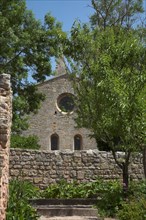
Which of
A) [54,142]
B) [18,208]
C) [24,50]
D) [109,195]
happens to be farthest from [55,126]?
[18,208]

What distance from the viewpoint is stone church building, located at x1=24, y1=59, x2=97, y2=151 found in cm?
3319

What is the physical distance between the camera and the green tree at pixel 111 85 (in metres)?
9.71

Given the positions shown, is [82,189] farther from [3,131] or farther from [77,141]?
[77,141]

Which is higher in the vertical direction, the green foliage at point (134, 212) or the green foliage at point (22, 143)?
the green foliage at point (22, 143)

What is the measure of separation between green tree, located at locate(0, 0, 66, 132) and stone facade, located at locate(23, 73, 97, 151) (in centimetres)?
1366

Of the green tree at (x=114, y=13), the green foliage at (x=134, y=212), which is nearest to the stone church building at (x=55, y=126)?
the green tree at (x=114, y=13)

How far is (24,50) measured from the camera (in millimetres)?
18719

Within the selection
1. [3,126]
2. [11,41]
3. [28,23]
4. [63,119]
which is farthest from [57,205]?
[63,119]

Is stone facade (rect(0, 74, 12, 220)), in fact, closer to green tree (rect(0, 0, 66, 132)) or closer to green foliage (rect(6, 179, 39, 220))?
green foliage (rect(6, 179, 39, 220))

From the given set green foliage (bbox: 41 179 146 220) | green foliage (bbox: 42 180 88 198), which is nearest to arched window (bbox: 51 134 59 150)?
green foliage (bbox: 41 179 146 220)

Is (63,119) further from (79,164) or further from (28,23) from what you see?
(79,164)

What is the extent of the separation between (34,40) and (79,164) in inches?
287

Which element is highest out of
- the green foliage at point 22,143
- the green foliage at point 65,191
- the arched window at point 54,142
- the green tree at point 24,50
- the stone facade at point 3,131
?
the green tree at point 24,50

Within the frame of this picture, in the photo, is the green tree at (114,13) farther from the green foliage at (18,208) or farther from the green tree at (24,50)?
the green foliage at (18,208)
